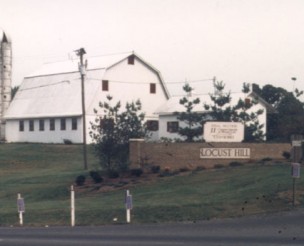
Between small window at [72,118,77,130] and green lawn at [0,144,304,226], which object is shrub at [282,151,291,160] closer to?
green lawn at [0,144,304,226]

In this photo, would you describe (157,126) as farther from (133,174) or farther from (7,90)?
(133,174)

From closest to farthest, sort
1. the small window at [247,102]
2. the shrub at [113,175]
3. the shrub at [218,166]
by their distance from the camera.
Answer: the shrub at [113,175] → the shrub at [218,166] → the small window at [247,102]

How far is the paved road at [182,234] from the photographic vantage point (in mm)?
21750

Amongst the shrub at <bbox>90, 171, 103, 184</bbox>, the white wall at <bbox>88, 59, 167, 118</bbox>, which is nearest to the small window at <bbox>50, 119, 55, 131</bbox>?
the white wall at <bbox>88, 59, 167, 118</bbox>

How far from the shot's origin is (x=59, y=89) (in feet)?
277

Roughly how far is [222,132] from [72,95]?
37.7m

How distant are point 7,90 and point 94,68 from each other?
11440mm

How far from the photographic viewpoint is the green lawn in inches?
1198

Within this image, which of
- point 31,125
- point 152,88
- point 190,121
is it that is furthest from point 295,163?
point 31,125

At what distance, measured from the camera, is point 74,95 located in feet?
A: 270

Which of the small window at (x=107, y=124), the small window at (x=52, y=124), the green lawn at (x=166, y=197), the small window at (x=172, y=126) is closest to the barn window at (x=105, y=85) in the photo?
the small window at (x=52, y=124)

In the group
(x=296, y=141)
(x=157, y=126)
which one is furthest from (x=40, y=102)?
(x=296, y=141)

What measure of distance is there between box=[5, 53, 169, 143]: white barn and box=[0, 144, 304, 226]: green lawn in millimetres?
26790

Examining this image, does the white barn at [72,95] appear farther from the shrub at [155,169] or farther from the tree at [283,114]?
the shrub at [155,169]
